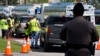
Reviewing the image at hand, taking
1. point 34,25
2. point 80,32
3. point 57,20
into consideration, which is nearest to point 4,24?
point 34,25

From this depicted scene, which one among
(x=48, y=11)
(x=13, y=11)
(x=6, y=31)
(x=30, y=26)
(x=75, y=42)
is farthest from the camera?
(x=13, y=11)

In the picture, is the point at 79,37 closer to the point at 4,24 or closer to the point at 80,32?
the point at 80,32

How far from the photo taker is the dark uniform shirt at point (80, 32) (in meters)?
6.53

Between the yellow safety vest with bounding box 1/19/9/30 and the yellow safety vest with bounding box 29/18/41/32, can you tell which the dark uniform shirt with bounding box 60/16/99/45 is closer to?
the yellow safety vest with bounding box 29/18/41/32

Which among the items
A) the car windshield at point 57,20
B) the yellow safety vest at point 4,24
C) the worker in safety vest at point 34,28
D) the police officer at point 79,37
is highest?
the police officer at point 79,37

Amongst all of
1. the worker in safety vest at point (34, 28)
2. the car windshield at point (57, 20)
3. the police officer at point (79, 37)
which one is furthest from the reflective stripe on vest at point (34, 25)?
the police officer at point (79, 37)

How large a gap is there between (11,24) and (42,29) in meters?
8.15

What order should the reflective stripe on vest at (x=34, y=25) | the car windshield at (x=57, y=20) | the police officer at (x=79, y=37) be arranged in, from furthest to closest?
the reflective stripe on vest at (x=34, y=25)
the car windshield at (x=57, y=20)
the police officer at (x=79, y=37)

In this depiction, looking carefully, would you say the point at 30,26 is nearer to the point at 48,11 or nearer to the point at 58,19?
the point at 58,19

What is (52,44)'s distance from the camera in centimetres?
1866

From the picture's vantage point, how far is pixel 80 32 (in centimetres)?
653

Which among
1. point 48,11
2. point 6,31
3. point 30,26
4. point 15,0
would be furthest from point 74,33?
point 15,0

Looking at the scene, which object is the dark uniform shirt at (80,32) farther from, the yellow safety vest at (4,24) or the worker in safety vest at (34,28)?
the yellow safety vest at (4,24)

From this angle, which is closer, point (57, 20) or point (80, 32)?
point (80, 32)
